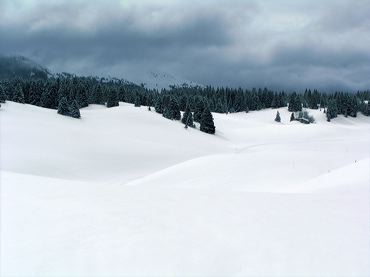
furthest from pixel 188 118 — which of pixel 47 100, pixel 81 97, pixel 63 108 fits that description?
pixel 81 97

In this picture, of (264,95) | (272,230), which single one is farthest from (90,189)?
(264,95)

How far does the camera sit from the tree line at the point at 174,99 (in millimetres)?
87688

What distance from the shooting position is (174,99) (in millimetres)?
93562

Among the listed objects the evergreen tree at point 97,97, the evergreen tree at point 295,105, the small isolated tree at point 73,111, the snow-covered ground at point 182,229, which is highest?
the evergreen tree at point 295,105

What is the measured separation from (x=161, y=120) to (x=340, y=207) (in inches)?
2865

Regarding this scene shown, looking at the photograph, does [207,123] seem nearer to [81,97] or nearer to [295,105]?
[81,97]

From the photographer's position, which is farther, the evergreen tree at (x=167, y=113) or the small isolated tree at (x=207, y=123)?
the evergreen tree at (x=167, y=113)

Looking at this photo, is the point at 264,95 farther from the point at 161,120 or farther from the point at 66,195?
the point at 66,195

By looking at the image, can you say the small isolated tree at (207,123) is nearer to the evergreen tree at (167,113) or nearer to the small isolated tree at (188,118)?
the small isolated tree at (188,118)

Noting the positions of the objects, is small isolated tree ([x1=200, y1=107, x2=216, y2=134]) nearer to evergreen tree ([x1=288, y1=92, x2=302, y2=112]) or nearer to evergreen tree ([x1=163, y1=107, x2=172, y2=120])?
evergreen tree ([x1=163, y1=107, x2=172, y2=120])

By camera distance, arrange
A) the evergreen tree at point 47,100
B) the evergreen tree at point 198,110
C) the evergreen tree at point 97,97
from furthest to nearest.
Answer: the evergreen tree at point 97,97 → the evergreen tree at point 47,100 → the evergreen tree at point 198,110

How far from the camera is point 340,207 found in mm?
11578

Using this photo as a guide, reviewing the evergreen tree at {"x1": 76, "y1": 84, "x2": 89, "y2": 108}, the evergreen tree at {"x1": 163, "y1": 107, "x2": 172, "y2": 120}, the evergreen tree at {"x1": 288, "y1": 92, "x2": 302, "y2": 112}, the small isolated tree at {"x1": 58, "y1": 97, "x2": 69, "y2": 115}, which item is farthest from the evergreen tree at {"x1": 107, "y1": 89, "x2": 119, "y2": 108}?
the evergreen tree at {"x1": 288, "y1": 92, "x2": 302, "y2": 112}

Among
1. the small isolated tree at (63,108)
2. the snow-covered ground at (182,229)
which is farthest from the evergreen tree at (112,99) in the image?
the snow-covered ground at (182,229)
